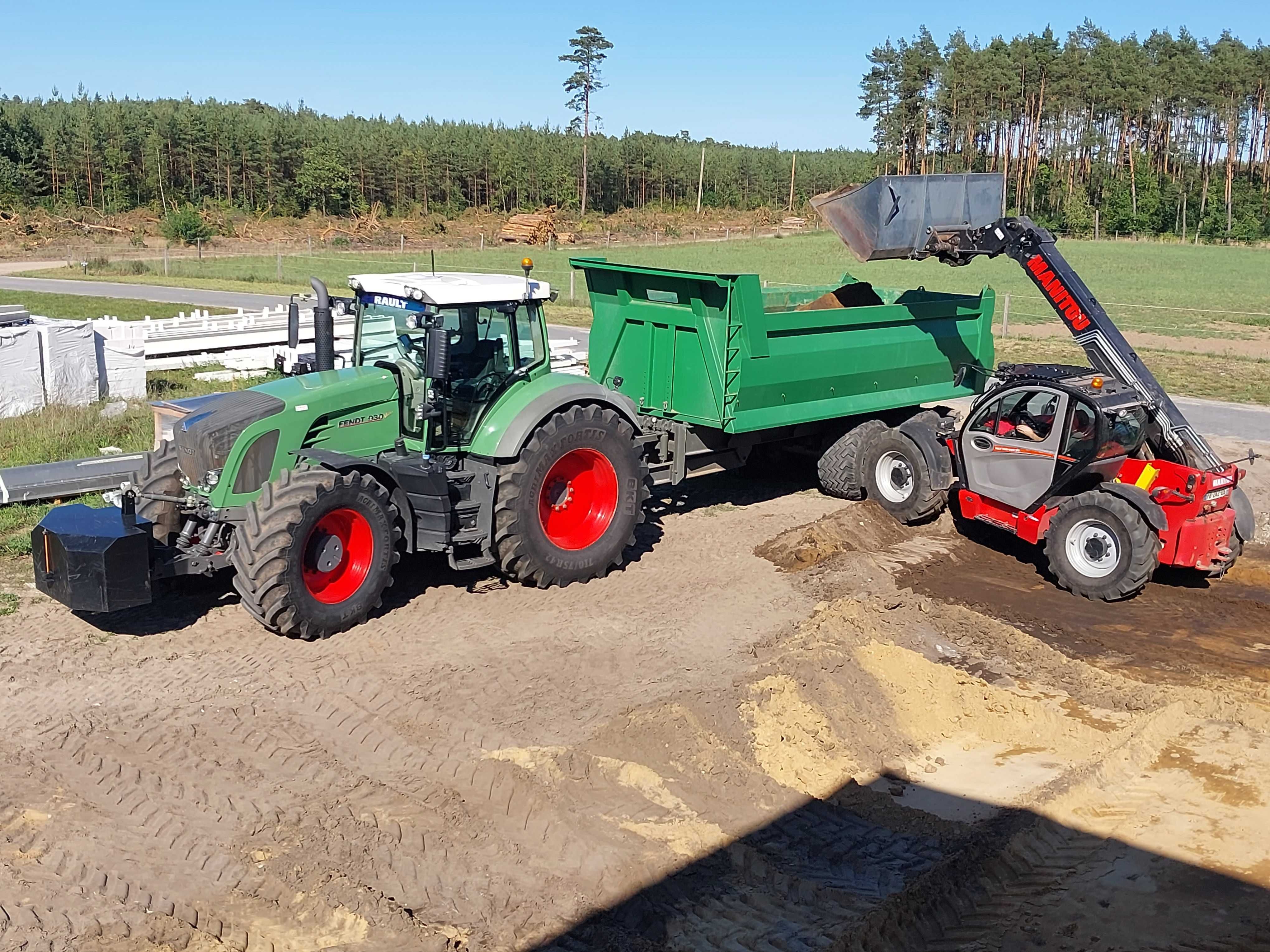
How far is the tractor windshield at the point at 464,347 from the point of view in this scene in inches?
341

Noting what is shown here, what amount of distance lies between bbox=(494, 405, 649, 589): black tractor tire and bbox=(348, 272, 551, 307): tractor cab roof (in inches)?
37.7

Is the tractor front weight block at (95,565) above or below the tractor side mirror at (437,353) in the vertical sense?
below

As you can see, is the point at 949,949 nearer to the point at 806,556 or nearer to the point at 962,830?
the point at 962,830

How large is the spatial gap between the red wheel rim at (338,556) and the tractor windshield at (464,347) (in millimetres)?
1128

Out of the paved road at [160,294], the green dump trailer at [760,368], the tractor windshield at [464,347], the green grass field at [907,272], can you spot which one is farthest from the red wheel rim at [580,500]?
the green grass field at [907,272]

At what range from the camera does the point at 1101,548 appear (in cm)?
938

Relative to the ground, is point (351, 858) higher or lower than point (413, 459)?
lower

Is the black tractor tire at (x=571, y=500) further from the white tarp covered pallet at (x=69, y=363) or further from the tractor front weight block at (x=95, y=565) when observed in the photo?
the white tarp covered pallet at (x=69, y=363)

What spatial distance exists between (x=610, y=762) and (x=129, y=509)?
380cm

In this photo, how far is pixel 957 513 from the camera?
11570mm

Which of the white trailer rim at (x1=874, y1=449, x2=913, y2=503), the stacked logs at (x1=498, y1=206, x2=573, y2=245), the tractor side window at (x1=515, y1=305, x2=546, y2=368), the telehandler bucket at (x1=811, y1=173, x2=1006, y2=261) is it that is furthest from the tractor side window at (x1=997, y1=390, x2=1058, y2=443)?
the stacked logs at (x1=498, y1=206, x2=573, y2=245)

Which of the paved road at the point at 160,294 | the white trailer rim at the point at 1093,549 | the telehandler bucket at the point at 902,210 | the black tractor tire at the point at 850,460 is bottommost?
the white trailer rim at the point at 1093,549

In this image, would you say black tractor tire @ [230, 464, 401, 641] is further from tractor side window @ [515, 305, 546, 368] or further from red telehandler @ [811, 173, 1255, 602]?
red telehandler @ [811, 173, 1255, 602]

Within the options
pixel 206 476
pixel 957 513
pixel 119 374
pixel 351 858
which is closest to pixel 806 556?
pixel 957 513
